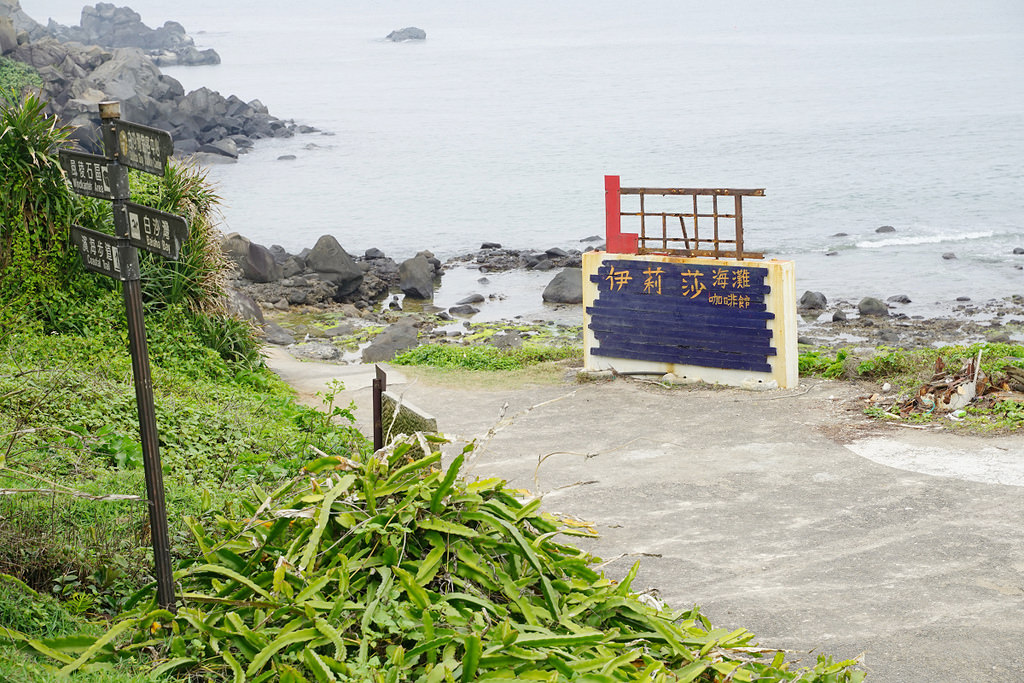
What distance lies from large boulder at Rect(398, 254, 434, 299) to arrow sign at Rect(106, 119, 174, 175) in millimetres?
24293

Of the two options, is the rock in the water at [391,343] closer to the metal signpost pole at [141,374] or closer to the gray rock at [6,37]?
the metal signpost pole at [141,374]

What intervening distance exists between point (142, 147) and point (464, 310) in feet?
75.5

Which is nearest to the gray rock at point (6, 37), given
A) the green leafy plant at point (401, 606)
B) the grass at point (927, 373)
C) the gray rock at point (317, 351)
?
the gray rock at point (317, 351)

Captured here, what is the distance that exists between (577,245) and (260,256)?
13.4 m

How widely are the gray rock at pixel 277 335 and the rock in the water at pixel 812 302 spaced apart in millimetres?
12887

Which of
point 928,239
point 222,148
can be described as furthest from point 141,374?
point 222,148

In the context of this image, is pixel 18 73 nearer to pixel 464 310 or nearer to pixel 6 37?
pixel 6 37

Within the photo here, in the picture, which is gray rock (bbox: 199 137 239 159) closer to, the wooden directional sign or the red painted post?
the red painted post

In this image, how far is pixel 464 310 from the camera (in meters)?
27.7

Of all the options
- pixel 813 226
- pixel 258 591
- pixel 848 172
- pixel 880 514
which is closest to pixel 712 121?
pixel 848 172

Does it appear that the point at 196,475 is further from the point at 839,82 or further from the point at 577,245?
the point at 839,82

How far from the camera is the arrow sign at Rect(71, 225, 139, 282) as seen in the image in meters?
4.73

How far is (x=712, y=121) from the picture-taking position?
75.6 m

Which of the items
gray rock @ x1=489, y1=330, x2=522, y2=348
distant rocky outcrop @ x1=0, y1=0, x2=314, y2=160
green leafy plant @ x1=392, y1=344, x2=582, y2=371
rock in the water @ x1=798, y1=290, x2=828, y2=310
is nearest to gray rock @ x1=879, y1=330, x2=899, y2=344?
rock in the water @ x1=798, y1=290, x2=828, y2=310
